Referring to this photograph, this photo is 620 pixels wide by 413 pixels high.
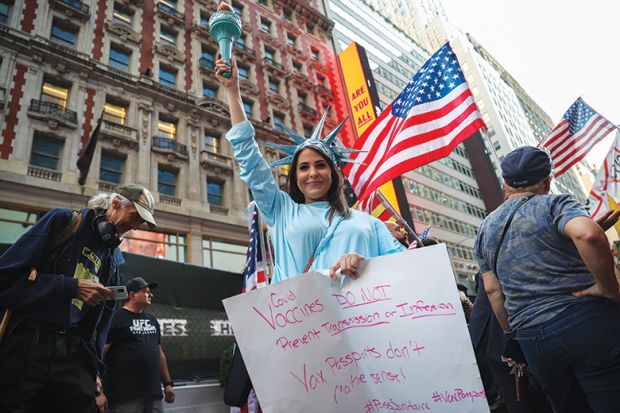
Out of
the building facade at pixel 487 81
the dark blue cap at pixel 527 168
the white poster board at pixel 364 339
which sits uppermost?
the building facade at pixel 487 81

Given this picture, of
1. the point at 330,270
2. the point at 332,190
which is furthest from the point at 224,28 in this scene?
the point at 330,270

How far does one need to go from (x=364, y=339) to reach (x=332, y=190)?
99cm

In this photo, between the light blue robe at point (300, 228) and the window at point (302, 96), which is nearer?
the light blue robe at point (300, 228)

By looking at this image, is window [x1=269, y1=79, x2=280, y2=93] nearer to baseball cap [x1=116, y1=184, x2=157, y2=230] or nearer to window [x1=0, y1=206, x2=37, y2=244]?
window [x1=0, y1=206, x2=37, y2=244]

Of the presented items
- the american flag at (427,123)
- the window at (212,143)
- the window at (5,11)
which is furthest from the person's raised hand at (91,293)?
the window at (5,11)

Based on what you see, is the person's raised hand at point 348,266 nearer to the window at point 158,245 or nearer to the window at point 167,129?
the window at point 158,245

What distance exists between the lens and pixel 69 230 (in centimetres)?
258

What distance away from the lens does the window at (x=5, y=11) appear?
1472cm

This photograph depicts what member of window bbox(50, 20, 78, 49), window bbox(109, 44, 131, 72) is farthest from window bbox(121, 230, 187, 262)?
window bbox(50, 20, 78, 49)

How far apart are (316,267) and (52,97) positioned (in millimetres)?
17486

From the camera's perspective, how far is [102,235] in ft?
9.05

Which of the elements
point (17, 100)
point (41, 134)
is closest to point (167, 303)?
point (41, 134)

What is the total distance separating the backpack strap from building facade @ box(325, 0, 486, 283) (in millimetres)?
32285

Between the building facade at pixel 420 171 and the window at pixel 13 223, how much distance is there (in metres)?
27.8
